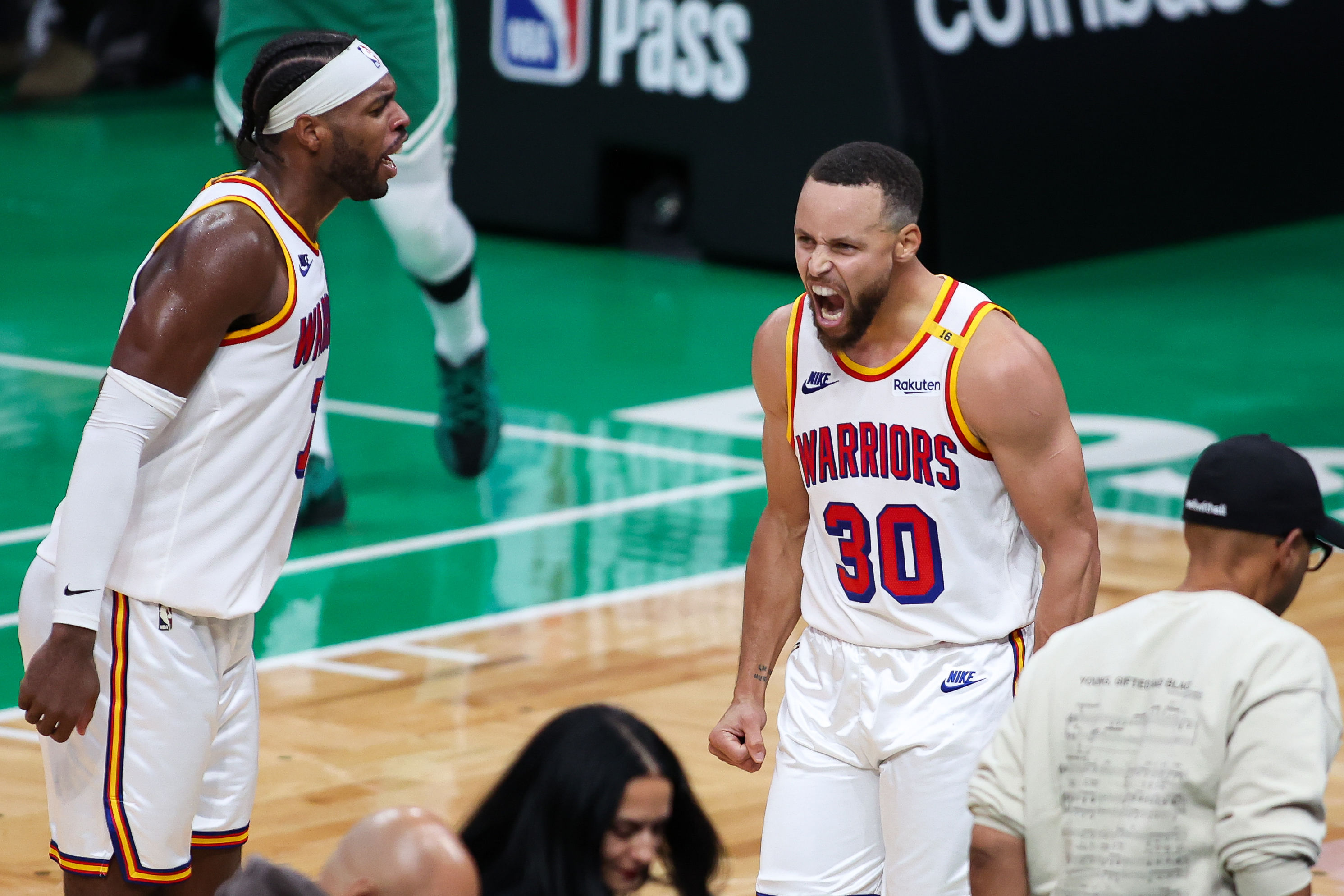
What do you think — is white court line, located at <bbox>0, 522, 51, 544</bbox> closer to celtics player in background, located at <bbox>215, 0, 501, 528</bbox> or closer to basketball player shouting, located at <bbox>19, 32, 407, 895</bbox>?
celtics player in background, located at <bbox>215, 0, 501, 528</bbox>

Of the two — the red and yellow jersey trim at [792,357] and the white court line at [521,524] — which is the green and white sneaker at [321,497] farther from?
the red and yellow jersey trim at [792,357]

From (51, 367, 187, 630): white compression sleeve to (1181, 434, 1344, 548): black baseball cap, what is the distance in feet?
6.49

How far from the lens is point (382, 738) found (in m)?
Answer: 7.16

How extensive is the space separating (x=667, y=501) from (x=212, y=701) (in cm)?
563

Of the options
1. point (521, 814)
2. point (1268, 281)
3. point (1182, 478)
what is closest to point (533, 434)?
point (1182, 478)

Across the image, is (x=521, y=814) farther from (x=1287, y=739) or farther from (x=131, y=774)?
(x=1287, y=739)

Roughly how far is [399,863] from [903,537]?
170cm

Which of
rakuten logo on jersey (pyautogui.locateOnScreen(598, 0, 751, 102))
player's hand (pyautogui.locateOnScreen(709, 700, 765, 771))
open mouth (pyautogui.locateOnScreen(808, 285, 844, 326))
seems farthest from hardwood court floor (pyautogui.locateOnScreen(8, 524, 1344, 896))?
rakuten logo on jersey (pyautogui.locateOnScreen(598, 0, 751, 102))

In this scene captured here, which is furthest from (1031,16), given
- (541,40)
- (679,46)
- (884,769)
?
(884,769)

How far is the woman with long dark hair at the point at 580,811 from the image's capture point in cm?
392

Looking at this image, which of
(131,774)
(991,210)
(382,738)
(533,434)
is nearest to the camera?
(131,774)

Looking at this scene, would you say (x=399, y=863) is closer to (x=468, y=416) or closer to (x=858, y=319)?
(x=858, y=319)

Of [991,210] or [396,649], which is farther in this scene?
[991,210]

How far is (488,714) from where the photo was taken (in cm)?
738
